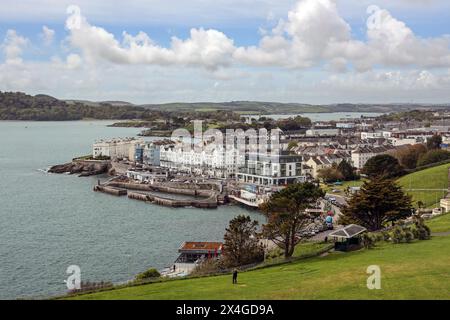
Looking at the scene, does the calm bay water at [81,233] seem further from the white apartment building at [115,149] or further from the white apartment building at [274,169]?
the white apartment building at [115,149]

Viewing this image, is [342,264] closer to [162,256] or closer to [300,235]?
[300,235]

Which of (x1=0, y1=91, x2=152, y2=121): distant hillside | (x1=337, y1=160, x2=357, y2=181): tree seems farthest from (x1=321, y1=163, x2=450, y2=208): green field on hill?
(x1=0, y1=91, x2=152, y2=121): distant hillside

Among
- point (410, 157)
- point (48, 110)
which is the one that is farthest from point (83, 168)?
point (48, 110)

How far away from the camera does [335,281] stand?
30.0 ft

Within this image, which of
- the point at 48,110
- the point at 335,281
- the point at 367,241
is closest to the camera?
the point at 335,281

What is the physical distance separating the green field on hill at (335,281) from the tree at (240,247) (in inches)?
80.1

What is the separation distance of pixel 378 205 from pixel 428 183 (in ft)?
36.9

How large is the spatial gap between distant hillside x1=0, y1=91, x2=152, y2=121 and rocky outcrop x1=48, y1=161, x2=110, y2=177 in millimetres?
85718

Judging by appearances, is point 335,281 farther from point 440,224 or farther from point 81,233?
point 81,233

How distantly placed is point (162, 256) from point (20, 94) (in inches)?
5435

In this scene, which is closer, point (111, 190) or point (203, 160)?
point (111, 190)

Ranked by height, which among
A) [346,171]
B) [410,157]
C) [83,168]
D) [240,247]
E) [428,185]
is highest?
[410,157]

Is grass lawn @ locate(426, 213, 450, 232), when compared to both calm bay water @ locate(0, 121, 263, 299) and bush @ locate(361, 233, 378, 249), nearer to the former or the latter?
bush @ locate(361, 233, 378, 249)

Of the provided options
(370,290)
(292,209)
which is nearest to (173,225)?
(292,209)
